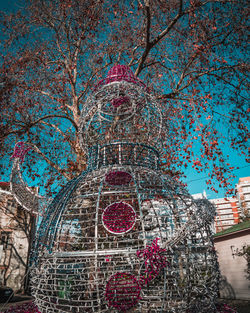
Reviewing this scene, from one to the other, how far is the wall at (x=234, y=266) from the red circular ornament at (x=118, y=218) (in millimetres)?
14493

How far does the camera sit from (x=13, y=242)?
19453 mm

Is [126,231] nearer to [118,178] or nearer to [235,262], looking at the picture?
[118,178]

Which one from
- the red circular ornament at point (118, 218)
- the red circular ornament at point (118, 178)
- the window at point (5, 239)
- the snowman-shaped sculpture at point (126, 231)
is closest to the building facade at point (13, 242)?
the window at point (5, 239)

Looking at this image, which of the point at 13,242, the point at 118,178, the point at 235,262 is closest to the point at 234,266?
the point at 235,262

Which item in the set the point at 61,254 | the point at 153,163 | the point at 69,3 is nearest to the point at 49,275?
the point at 61,254

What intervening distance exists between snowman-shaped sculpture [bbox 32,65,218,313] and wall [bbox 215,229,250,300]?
13908mm

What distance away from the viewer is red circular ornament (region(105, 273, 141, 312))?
103 inches

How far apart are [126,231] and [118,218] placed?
237mm

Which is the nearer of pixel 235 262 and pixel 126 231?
pixel 126 231

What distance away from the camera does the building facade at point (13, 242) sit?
1869 centimetres

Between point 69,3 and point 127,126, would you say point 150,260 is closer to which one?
point 127,126

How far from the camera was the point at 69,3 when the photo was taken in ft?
33.0

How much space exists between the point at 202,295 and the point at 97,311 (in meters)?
1.30

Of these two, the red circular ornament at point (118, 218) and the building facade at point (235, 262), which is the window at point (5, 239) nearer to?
the building facade at point (235, 262)
